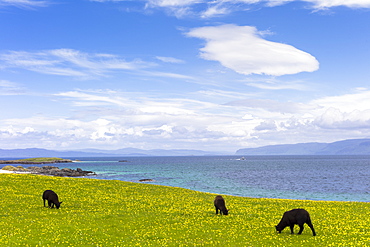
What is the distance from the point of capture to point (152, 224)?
27312mm

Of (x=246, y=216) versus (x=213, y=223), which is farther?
(x=246, y=216)

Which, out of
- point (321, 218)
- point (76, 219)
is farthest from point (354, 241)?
point (76, 219)

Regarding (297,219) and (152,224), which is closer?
(297,219)

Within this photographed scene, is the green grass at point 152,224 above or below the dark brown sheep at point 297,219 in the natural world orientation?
below

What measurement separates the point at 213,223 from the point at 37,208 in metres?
19.9

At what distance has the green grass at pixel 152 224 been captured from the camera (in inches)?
846

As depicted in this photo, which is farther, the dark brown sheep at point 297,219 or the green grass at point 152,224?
the dark brown sheep at point 297,219

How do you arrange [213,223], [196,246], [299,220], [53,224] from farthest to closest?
[213,223] → [53,224] → [299,220] → [196,246]

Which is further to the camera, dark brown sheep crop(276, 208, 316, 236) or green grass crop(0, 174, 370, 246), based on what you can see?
dark brown sheep crop(276, 208, 316, 236)

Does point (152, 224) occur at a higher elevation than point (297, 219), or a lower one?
lower

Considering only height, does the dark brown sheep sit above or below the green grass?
above

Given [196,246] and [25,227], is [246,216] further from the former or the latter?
[25,227]

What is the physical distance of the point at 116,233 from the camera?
2375cm

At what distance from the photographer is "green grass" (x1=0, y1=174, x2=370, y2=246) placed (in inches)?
846
